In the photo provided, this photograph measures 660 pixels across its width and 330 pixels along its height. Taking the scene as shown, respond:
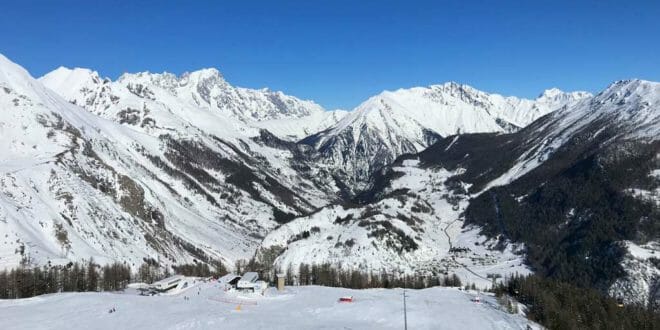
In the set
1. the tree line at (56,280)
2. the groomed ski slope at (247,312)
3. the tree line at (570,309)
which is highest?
the tree line at (56,280)

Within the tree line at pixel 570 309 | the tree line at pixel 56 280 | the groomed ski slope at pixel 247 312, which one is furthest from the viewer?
the tree line at pixel 570 309

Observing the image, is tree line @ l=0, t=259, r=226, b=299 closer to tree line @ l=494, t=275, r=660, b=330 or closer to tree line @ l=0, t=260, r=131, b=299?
tree line @ l=0, t=260, r=131, b=299

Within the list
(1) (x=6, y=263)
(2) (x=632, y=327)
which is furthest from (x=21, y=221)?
(2) (x=632, y=327)

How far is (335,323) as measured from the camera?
351 feet

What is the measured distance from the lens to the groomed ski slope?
101m

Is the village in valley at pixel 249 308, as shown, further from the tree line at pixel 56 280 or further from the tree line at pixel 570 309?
the tree line at pixel 56 280

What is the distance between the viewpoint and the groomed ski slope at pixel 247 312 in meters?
101

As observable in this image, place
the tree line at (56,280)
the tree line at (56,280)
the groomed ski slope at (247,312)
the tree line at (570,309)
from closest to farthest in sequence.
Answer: the groomed ski slope at (247,312), the tree line at (56,280), the tree line at (56,280), the tree line at (570,309)

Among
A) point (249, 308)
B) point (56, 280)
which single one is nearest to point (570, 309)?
point (249, 308)

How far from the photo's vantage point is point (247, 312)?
112875 mm

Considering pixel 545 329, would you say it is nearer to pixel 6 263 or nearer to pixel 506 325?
pixel 506 325

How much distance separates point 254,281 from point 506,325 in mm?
60418

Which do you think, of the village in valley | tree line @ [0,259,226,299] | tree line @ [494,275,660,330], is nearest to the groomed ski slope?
the village in valley

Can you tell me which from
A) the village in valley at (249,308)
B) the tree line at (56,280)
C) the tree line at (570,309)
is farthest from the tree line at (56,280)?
the tree line at (570,309)
